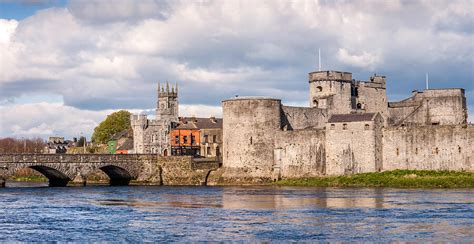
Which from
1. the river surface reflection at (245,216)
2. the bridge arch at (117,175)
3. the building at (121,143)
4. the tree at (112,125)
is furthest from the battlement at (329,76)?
the tree at (112,125)

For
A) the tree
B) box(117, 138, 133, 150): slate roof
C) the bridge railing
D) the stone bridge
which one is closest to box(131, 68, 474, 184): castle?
the stone bridge

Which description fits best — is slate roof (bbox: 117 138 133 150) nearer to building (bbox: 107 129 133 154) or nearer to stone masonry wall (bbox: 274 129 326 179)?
building (bbox: 107 129 133 154)

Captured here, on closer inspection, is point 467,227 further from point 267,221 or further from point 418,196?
point 418,196

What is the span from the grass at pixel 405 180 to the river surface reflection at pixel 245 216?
4.50 m

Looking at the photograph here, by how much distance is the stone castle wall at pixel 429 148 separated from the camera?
6281cm

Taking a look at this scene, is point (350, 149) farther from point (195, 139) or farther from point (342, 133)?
point (195, 139)

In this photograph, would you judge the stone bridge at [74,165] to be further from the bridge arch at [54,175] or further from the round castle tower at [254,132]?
the round castle tower at [254,132]

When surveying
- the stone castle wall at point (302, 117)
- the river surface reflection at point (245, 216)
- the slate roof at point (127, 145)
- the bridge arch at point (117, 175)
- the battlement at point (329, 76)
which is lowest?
the river surface reflection at point (245, 216)

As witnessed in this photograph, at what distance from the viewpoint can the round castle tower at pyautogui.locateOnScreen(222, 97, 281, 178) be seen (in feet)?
235

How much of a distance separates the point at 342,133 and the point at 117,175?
2083 centimetres

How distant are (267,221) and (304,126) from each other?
38.8 metres

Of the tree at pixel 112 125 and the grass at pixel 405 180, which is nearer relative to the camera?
the grass at pixel 405 180

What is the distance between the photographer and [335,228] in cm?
3525

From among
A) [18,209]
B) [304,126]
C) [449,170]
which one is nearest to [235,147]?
[304,126]
